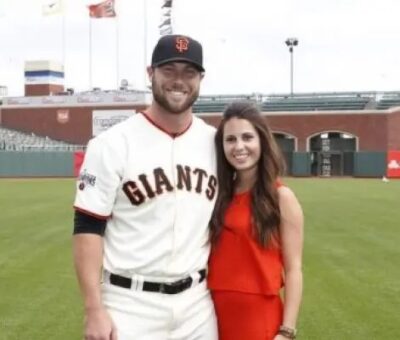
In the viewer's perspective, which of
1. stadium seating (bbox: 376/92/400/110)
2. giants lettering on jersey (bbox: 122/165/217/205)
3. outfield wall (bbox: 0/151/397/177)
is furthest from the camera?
stadium seating (bbox: 376/92/400/110)

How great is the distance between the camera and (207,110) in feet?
206

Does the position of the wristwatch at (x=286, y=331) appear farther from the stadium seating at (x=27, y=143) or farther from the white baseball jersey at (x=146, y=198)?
the stadium seating at (x=27, y=143)

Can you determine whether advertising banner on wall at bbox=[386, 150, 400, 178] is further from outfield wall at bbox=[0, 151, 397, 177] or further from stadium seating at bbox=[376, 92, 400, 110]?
stadium seating at bbox=[376, 92, 400, 110]

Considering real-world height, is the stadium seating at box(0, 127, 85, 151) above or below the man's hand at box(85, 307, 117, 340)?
below

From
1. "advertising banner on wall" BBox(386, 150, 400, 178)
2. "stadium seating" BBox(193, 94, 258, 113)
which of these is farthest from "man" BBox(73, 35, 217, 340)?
"stadium seating" BBox(193, 94, 258, 113)

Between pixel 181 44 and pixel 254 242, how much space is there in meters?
1.00

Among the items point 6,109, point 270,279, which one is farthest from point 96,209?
point 6,109

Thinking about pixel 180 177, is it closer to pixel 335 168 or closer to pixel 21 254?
pixel 21 254

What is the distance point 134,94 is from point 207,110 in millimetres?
6630

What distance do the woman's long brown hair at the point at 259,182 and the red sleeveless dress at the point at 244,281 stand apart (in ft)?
0.12

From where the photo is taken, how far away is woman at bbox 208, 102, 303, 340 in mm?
3471

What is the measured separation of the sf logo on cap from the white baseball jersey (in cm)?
38

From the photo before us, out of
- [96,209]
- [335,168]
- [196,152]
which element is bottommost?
[335,168]

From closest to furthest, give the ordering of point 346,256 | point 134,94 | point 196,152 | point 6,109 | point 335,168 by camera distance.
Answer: point 196,152 < point 346,256 < point 335,168 < point 134,94 < point 6,109
